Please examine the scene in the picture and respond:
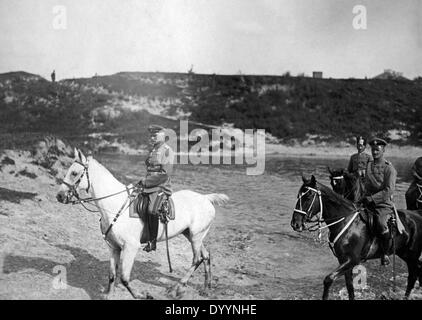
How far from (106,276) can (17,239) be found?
2.93 m

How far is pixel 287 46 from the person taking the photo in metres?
28.5

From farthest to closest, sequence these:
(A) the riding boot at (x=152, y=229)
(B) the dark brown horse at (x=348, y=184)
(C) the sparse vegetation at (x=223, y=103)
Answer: (C) the sparse vegetation at (x=223, y=103) → (B) the dark brown horse at (x=348, y=184) → (A) the riding boot at (x=152, y=229)

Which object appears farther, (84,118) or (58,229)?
(84,118)

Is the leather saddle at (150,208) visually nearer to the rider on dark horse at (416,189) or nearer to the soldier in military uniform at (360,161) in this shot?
the soldier in military uniform at (360,161)

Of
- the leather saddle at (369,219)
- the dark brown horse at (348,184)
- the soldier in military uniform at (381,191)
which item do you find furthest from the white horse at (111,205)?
the dark brown horse at (348,184)

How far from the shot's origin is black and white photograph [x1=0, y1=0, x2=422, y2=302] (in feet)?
25.9

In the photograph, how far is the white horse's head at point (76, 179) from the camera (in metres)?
7.61

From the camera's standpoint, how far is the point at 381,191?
8344 millimetres

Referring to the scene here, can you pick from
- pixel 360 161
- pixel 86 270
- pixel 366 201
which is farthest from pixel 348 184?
pixel 86 270

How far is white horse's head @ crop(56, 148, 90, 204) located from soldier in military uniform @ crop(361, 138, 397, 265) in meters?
5.44

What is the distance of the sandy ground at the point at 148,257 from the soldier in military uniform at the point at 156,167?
4.57ft

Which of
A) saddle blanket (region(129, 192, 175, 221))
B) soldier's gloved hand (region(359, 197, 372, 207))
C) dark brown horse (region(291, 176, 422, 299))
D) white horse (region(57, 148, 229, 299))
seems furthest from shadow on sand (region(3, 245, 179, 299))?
soldier's gloved hand (region(359, 197, 372, 207))
